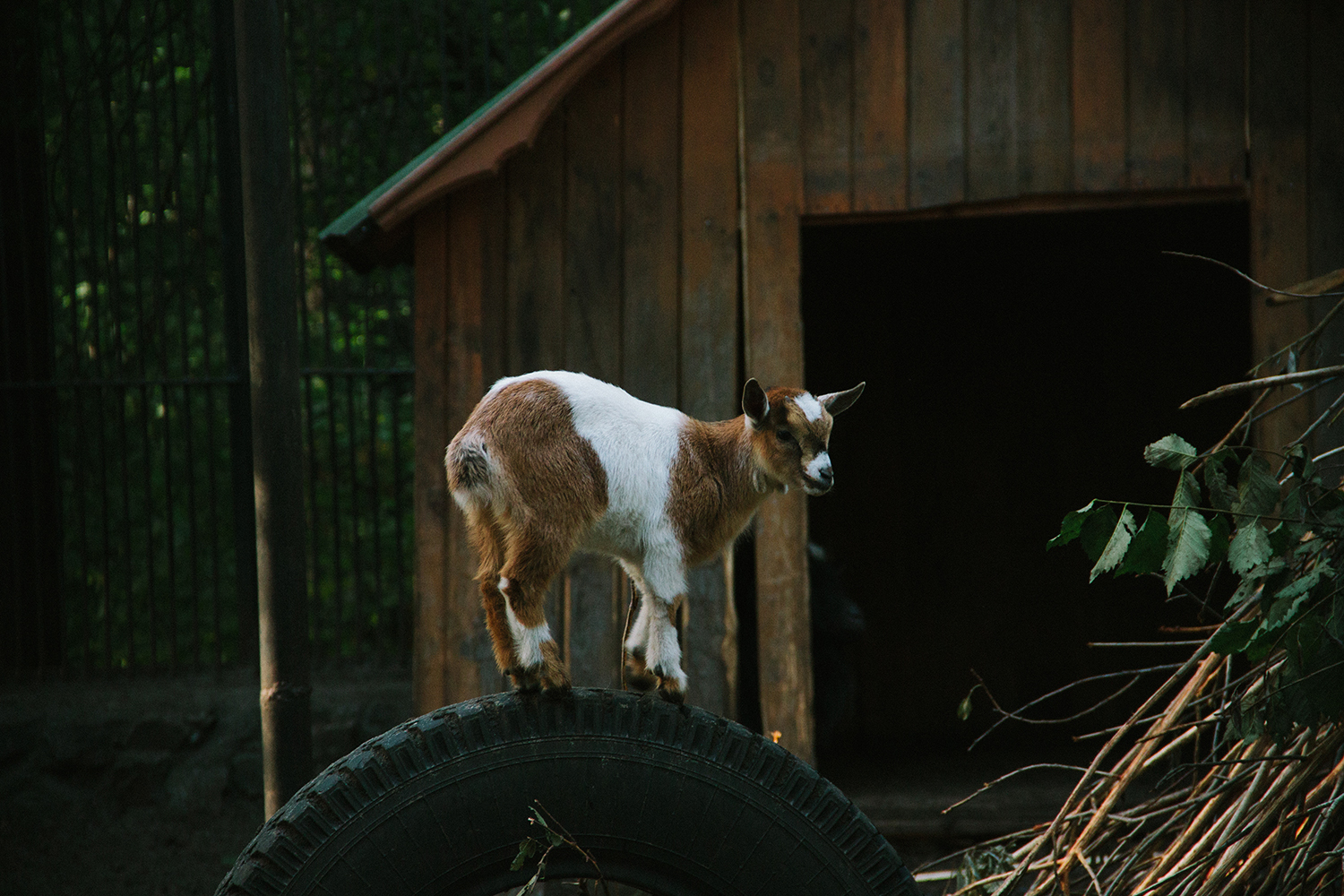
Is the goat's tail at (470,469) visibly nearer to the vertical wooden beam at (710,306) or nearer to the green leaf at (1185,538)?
the green leaf at (1185,538)

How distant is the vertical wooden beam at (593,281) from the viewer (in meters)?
4.77

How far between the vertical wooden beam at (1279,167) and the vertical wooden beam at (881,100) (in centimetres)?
135

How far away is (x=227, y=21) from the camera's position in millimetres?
6367

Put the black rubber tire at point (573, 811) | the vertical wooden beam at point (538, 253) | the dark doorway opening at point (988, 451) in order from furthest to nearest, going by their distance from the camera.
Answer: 1. the dark doorway opening at point (988, 451)
2. the vertical wooden beam at point (538, 253)
3. the black rubber tire at point (573, 811)

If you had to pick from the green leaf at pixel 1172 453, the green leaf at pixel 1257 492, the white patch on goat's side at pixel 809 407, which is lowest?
the green leaf at pixel 1257 492

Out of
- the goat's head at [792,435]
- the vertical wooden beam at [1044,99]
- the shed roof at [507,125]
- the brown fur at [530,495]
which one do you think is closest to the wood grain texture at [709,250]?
the shed roof at [507,125]

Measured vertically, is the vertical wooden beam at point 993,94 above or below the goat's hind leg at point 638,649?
above

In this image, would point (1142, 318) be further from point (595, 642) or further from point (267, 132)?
point (267, 132)

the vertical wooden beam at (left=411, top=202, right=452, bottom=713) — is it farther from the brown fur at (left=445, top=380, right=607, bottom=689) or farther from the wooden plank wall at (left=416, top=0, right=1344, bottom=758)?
the brown fur at (left=445, top=380, right=607, bottom=689)

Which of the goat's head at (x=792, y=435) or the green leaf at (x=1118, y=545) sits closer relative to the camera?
the goat's head at (x=792, y=435)

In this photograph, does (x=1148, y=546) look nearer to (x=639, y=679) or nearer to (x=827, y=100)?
(x=639, y=679)

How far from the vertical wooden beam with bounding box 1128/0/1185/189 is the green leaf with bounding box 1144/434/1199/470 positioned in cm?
243

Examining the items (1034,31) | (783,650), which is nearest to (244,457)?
(783,650)

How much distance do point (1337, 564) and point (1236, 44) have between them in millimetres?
2849
